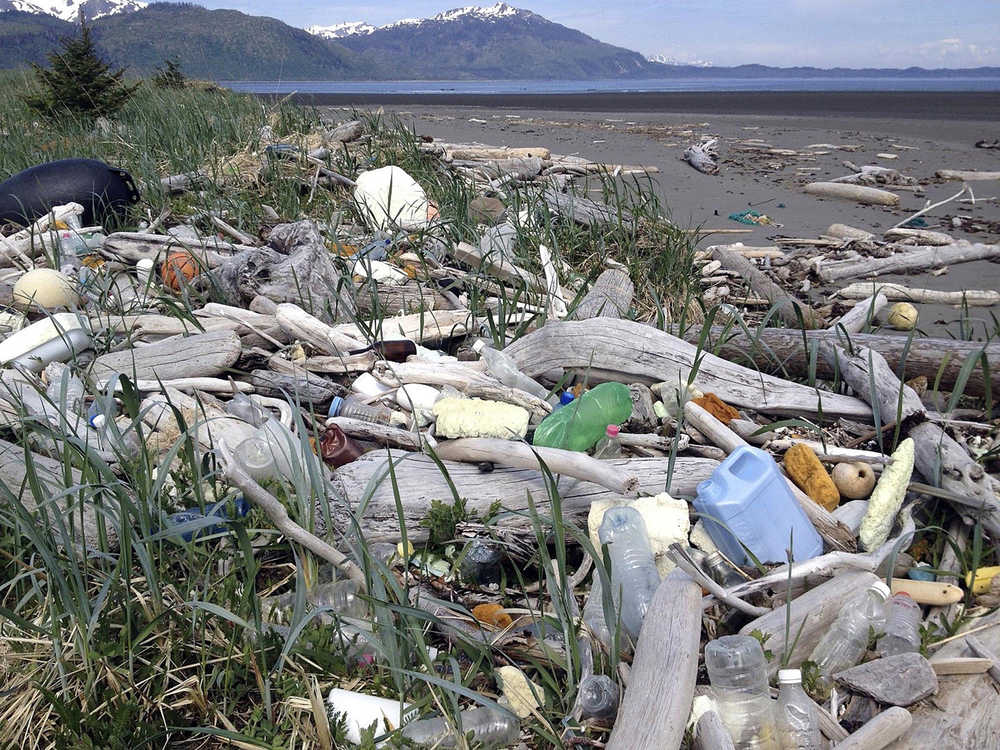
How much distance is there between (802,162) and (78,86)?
1060 cm

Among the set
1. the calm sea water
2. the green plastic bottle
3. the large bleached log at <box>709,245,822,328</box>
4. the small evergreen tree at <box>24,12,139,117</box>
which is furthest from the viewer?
the calm sea water

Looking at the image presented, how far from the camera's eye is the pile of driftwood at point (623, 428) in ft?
5.82

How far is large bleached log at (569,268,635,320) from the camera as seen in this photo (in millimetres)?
3920

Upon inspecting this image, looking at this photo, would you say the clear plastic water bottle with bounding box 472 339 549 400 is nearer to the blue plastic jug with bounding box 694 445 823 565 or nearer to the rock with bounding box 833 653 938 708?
the blue plastic jug with bounding box 694 445 823 565

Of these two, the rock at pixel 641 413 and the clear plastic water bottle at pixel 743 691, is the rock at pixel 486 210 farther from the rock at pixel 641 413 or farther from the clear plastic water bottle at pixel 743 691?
the clear plastic water bottle at pixel 743 691

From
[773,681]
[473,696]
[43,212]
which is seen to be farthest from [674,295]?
[43,212]

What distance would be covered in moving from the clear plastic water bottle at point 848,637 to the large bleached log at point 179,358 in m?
2.57

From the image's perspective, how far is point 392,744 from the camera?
166 centimetres

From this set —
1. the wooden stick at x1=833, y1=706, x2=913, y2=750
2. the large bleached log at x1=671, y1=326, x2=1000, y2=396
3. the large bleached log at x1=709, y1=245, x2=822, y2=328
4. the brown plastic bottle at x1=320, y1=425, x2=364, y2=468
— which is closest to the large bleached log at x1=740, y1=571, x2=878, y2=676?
the wooden stick at x1=833, y1=706, x2=913, y2=750

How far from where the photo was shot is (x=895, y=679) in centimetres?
Result: 171

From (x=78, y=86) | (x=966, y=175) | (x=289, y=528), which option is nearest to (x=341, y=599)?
(x=289, y=528)

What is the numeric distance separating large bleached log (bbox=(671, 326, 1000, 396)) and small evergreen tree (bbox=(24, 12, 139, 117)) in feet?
32.7

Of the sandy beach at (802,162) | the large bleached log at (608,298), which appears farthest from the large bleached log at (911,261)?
the large bleached log at (608,298)

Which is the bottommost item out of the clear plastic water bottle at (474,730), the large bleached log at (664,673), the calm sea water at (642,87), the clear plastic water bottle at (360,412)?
the clear plastic water bottle at (474,730)
